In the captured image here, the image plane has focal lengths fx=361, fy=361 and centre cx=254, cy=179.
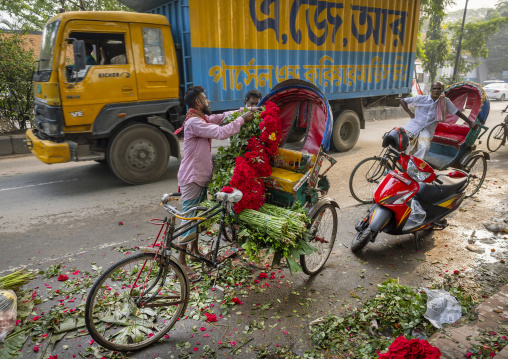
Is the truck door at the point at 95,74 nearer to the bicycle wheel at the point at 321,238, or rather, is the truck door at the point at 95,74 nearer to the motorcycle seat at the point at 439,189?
the bicycle wheel at the point at 321,238

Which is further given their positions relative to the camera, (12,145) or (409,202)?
(12,145)

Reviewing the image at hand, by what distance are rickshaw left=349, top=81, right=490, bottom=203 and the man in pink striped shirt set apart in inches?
109

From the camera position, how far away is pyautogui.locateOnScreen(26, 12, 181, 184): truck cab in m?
5.90

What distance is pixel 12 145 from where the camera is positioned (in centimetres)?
902

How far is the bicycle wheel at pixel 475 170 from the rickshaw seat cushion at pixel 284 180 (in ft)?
12.7

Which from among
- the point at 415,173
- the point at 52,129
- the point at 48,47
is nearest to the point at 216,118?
the point at 415,173

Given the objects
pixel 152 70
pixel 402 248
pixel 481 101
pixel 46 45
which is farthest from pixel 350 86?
pixel 46 45

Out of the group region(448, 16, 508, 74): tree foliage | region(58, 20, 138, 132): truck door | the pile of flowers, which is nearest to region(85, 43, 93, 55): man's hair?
region(58, 20, 138, 132): truck door

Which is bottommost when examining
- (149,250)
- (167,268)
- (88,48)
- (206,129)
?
(167,268)

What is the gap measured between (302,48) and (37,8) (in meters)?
8.69

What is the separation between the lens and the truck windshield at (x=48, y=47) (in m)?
5.94

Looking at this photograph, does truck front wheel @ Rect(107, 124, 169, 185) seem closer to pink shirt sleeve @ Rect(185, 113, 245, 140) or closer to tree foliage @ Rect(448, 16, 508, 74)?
pink shirt sleeve @ Rect(185, 113, 245, 140)

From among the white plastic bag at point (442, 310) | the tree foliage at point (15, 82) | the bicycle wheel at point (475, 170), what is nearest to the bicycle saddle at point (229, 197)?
the white plastic bag at point (442, 310)

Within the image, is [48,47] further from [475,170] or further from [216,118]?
[475,170]
